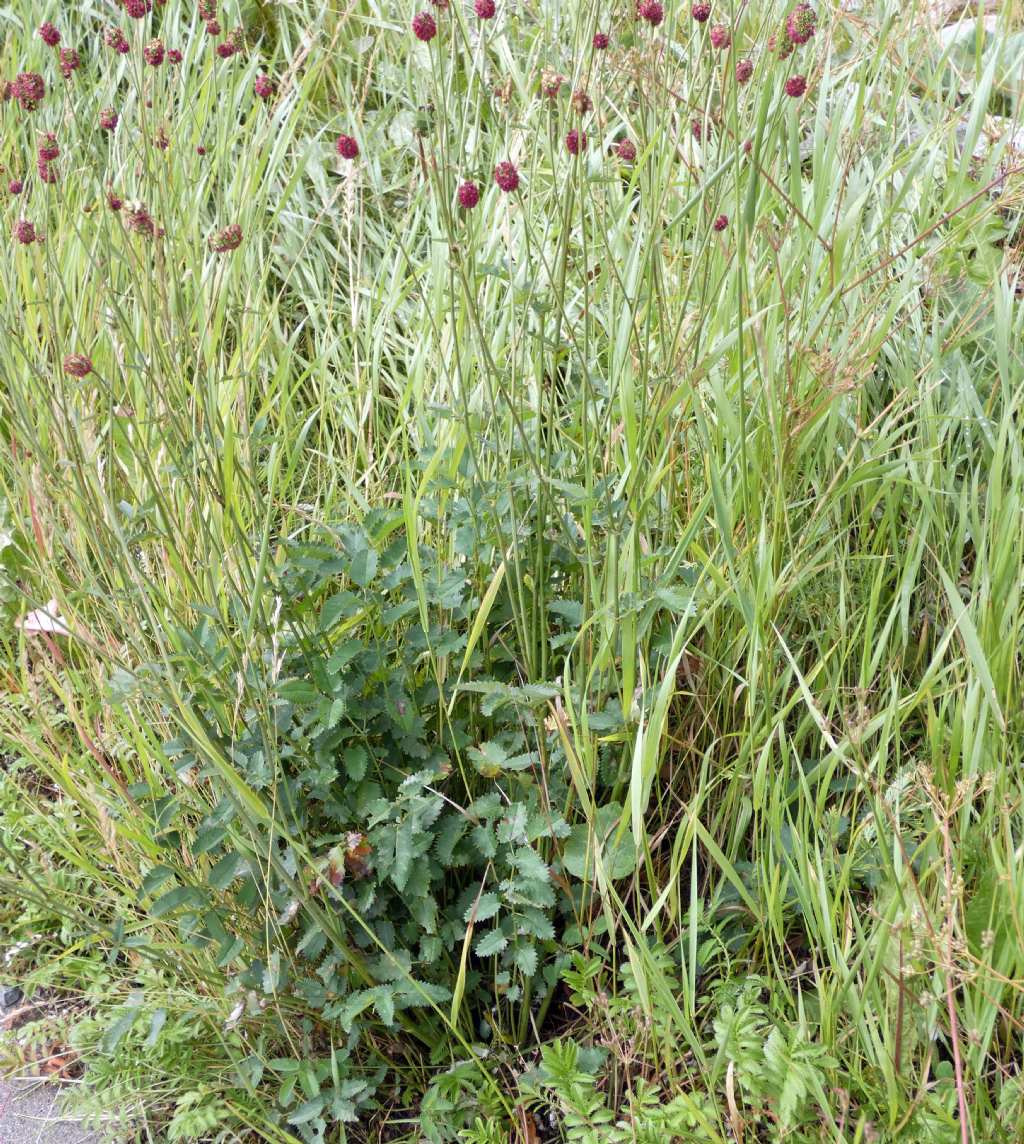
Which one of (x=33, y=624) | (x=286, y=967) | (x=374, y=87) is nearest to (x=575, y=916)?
(x=286, y=967)

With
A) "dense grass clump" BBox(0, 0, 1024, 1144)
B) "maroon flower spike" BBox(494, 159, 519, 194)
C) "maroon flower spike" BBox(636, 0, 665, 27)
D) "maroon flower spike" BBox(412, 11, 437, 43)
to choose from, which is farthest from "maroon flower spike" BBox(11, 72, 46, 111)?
"maroon flower spike" BBox(636, 0, 665, 27)

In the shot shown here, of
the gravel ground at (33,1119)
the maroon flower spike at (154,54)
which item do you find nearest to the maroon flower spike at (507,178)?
the maroon flower spike at (154,54)

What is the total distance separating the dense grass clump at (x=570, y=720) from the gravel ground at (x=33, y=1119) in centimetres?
4

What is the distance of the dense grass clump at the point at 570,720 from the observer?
1.46 meters

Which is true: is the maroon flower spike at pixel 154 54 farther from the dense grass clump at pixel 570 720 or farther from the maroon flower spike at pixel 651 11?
the maroon flower spike at pixel 651 11

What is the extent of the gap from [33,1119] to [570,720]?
1.08 metres

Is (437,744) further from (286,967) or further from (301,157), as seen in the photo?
(301,157)

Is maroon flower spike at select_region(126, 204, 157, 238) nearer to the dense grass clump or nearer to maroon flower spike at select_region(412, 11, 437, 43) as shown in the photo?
the dense grass clump

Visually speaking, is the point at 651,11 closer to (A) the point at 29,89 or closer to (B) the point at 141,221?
(B) the point at 141,221

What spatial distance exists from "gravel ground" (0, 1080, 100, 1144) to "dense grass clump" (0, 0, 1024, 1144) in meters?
0.04

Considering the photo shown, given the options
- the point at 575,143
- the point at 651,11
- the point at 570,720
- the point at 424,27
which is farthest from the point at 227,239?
the point at 570,720

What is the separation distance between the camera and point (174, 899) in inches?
61.6

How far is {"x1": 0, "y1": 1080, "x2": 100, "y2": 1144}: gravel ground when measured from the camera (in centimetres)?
174

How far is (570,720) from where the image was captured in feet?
5.04
